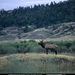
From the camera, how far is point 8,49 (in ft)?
53.2

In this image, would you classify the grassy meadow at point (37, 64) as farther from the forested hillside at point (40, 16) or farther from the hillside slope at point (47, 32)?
the forested hillside at point (40, 16)

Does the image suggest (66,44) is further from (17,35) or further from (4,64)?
(17,35)

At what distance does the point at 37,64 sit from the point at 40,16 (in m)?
32.7

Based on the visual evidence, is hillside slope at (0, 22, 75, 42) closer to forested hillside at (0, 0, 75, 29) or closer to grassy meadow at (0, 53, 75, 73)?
forested hillside at (0, 0, 75, 29)

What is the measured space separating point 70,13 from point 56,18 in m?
3.39

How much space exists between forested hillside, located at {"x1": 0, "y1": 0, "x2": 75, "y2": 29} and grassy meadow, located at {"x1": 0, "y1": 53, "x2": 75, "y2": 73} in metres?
25.1

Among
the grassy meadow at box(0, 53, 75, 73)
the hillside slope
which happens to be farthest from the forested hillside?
the grassy meadow at box(0, 53, 75, 73)

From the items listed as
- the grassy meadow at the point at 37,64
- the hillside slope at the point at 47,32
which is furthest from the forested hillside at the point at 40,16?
the grassy meadow at the point at 37,64

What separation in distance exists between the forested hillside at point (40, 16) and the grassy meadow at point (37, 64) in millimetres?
25118

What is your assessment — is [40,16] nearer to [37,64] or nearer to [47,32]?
[47,32]

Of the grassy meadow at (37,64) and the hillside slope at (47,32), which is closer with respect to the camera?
the grassy meadow at (37,64)

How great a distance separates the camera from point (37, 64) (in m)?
10.7

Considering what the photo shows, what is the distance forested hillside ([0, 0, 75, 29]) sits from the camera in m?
39.7

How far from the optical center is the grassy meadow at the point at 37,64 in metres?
10.1
